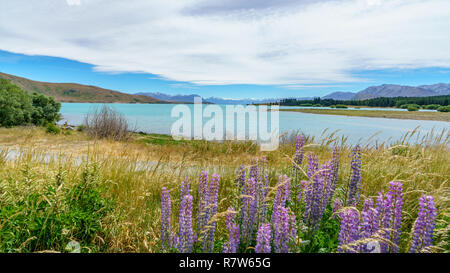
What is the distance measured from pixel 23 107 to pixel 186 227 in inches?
1126

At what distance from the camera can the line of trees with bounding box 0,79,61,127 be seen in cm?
2134

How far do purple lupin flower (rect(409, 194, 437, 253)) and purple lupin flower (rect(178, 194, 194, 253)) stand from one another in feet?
4.85

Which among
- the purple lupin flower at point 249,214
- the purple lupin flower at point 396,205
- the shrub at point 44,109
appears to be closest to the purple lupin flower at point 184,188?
the purple lupin flower at point 249,214

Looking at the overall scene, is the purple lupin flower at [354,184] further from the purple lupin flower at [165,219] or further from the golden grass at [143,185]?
the purple lupin flower at [165,219]

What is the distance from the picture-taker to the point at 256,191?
7.47 feet

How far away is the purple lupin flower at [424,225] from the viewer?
Answer: 4.98 feet

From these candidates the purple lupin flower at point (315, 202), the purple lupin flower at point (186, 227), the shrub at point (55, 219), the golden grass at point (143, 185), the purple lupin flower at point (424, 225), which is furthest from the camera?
the golden grass at point (143, 185)

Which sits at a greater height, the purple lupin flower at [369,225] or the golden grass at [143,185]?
the purple lupin flower at [369,225]

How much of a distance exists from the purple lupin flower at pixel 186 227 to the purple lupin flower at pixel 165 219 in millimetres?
175

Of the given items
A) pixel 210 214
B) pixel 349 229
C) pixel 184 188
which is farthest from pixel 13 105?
pixel 349 229

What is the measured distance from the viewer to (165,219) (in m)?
2.19

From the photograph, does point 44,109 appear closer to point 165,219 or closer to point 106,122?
point 106,122
